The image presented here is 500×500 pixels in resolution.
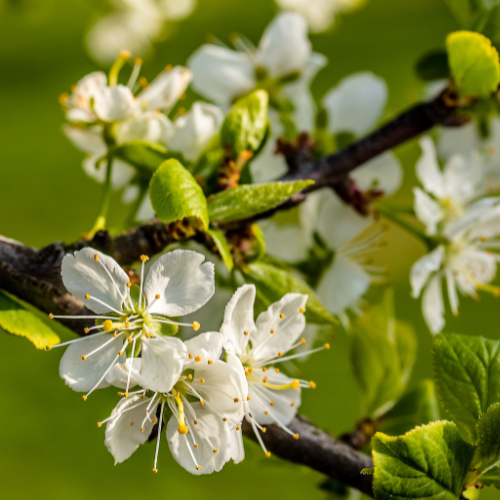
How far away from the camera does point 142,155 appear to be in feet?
1.63

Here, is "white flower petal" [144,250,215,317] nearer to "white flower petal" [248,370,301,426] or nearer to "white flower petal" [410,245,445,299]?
"white flower petal" [248,370,301,426]

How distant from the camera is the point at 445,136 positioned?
28.7 inches

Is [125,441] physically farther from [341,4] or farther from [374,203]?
[341,4]

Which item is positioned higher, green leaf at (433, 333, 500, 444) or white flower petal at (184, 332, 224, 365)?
white flower petal at (184, 332, 224, 365)

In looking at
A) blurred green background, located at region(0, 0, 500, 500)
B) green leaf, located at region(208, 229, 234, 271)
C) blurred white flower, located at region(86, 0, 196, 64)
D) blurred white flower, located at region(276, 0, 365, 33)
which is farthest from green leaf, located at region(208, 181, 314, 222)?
blurred white flower, located at region(86, 0, 196, 64)

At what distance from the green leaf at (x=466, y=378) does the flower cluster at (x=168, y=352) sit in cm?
10

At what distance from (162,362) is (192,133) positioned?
25 centimetres

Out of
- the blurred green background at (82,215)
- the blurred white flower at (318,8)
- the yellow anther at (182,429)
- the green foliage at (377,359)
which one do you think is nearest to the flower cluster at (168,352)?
the yellow anther at (182,429)

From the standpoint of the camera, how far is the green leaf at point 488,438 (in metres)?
0.34

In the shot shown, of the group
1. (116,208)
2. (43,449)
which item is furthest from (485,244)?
(116,208)

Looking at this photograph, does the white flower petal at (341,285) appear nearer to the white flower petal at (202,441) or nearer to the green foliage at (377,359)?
the green foliage at (377,359)

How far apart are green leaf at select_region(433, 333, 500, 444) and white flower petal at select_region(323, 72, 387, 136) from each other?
36 centimetres

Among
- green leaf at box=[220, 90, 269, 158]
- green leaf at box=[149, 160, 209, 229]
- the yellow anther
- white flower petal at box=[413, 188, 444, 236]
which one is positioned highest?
green leaf at box=[220, 90, 269, 158]

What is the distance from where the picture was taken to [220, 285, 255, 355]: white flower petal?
367 millimetres
